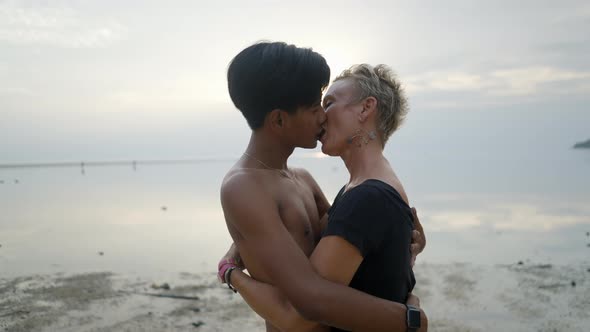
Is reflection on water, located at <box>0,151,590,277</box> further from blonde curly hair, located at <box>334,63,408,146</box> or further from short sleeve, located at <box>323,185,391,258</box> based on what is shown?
short sleeve, located at <box>323,185,391,258</box>

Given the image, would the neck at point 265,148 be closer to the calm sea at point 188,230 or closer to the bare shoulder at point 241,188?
the bare shoulder at point 241,188

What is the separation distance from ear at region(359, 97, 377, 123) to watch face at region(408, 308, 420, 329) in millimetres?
1144

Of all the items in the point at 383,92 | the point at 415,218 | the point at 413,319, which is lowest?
the point at 413,319

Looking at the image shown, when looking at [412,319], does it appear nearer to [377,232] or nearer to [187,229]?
[377,232]

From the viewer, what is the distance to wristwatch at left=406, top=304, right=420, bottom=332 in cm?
242

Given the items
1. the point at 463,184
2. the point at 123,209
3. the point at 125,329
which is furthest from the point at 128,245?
the point at 463,184

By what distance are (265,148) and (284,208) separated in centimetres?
41

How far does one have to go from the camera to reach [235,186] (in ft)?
8.22

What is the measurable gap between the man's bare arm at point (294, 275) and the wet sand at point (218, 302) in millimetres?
5869

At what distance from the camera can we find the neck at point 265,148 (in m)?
2.86

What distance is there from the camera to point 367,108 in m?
2.84

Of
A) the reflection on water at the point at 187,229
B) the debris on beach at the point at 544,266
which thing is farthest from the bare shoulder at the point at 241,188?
the debris on beach at the point at 544,266

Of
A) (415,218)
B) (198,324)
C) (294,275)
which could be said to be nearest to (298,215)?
(294,275)

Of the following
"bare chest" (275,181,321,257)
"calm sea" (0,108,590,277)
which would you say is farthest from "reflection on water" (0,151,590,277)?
"bare chest" (275,181,321,257)
